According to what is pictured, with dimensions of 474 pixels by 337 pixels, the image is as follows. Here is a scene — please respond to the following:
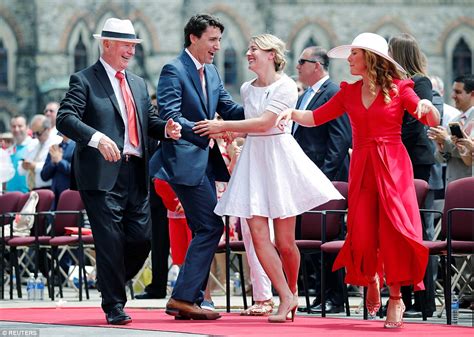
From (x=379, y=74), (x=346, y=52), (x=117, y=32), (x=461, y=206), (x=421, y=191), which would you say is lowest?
(x=461, y=206)

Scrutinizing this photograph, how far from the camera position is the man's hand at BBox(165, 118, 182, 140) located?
875 cm

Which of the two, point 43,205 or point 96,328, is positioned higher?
point 43,205

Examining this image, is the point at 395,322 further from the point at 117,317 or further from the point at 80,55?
the point at 80,55

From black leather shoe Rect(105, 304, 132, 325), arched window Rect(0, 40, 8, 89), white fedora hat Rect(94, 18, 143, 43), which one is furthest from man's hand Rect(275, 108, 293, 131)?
arched window Rect(0, 40, 8, 89)

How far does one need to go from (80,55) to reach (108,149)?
33.7 metres

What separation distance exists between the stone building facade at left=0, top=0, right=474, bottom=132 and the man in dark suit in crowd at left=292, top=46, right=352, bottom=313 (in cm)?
2947

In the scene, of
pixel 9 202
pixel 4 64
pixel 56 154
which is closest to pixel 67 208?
pixel 56 154

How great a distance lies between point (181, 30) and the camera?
42.2 meters

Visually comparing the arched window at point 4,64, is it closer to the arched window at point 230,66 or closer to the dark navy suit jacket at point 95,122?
the arched window at point 230,66

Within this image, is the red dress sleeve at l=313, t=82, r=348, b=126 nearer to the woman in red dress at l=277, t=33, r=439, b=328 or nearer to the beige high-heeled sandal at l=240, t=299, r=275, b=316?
the woman in red dress at l=277, t=33, r=439, b=328

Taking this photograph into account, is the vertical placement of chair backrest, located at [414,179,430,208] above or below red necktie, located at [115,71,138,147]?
below

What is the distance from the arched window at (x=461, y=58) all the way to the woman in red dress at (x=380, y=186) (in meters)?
34.5

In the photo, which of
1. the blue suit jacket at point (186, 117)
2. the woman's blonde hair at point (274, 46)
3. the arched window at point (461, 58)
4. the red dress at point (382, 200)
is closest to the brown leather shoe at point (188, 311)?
the blue suit jacket at point (186, 117)

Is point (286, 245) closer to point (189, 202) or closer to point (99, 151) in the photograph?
point (189, 202)
